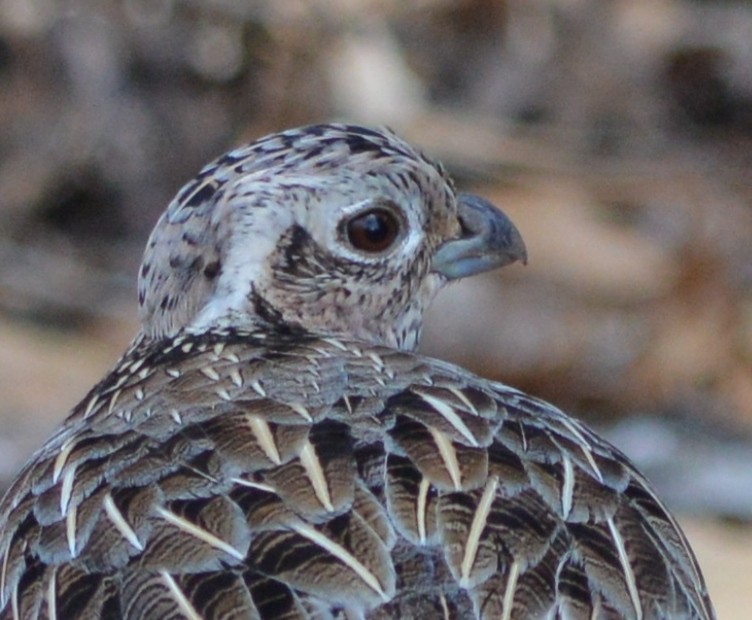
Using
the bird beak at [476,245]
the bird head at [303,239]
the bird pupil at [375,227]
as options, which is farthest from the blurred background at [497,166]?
the bird pupil at [375,227]

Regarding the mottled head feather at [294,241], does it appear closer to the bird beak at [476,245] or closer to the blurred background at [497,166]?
the bird beak at [476,245]

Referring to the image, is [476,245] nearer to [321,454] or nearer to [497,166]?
[321,454]

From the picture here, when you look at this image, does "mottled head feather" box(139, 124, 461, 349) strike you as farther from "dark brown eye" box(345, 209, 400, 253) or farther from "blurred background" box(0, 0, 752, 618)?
"blurred background" box(0, 0, 752, 618)

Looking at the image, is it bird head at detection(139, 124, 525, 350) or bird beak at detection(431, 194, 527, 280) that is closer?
bird head at detection(139, 124, 525, 350)

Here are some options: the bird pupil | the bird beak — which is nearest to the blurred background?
the bird beak

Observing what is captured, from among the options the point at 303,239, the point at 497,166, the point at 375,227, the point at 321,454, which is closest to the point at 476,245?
the point at 375,227

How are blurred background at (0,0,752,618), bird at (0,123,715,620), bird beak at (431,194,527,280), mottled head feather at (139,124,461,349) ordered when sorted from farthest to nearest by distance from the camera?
blurred background at (0,0,752,618)
bird beak at (431,194,527,280)
mottled head feather at (139,124,461,349)
bird at (0,123,715,620)

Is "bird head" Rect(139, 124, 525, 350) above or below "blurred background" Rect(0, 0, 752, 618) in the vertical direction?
above
